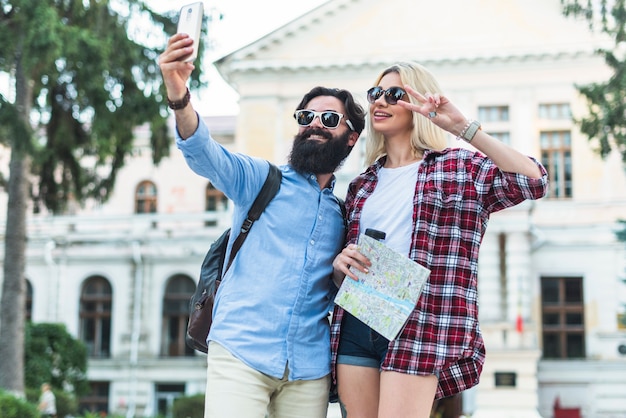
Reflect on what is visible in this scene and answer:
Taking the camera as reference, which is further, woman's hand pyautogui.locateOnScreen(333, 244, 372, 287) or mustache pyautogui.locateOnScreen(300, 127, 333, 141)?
mustache pyautogui.locateOnScreen(300, 127, 333, 141)

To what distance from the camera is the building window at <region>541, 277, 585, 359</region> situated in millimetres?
27438

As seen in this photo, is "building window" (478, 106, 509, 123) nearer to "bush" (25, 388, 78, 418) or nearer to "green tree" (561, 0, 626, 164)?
"green tree" (561, 0, 626, 164)

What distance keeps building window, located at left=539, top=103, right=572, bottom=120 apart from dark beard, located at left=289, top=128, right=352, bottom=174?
25427 millimetres

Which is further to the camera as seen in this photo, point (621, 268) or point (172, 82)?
point (621, 268)

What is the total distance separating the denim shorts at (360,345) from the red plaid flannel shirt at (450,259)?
0.11 feet

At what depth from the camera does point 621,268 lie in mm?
27125

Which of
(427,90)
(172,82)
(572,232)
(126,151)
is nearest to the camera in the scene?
(172,82)

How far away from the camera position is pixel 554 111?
28250mm

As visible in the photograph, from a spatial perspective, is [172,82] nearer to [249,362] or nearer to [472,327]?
[249,362]

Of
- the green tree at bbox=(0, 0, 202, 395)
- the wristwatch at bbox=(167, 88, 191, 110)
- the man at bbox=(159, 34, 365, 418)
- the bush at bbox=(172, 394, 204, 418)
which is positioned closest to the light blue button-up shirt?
the man at bbox=(159, 34, 365, 418)

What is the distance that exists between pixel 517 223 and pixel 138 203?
1499cm

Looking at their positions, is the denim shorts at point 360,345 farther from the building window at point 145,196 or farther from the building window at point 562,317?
the building window at point 145,196

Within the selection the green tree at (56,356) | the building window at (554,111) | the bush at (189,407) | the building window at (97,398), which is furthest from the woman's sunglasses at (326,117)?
the building window at (97,398)

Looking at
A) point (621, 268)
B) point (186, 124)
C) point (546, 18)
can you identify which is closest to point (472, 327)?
point (186, 124)
